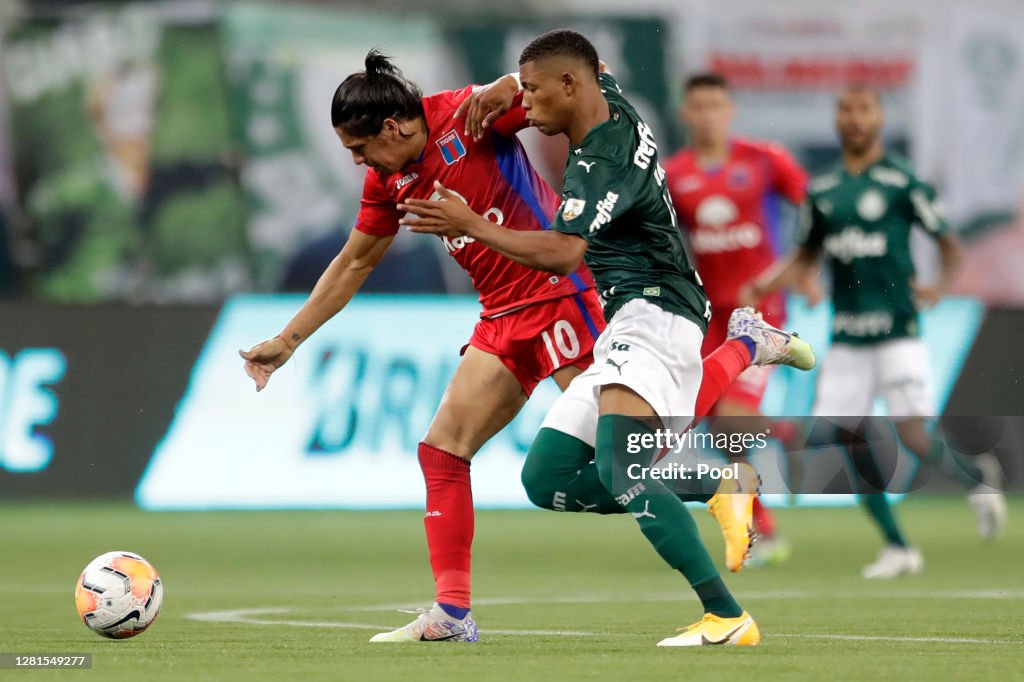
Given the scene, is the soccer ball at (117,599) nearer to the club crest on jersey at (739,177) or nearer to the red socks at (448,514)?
the red socks at (448,514)

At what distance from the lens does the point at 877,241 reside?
414 inches

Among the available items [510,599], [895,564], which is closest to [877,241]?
[895,564]

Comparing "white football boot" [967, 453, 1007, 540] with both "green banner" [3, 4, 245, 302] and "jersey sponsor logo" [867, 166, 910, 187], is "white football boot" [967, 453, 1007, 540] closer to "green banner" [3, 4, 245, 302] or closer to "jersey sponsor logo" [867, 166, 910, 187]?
"jersey sponsor logo" [867, 166, 910, 187]

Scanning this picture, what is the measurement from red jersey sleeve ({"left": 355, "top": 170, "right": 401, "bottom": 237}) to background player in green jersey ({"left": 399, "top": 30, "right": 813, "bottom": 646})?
822mm

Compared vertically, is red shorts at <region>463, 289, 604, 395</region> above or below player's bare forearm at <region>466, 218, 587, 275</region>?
below

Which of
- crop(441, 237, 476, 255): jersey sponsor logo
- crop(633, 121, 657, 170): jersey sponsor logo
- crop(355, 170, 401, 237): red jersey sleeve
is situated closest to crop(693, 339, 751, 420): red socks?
crop(633, 121, 657, 170): jersey sponsor logo

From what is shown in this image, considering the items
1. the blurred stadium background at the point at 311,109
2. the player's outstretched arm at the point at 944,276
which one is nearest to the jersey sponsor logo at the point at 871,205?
the player's outstretched arm at the point at 944,276

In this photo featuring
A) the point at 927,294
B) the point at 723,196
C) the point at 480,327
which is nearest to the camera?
the point at 480,327

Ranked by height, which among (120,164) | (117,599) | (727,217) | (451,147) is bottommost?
(117,599)

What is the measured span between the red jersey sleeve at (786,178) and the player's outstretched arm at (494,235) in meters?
5.53

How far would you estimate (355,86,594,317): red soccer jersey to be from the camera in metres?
6.82

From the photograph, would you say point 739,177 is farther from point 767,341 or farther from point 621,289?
point 621,289

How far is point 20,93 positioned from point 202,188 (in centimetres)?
194

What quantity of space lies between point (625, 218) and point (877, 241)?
4525 millimetres
